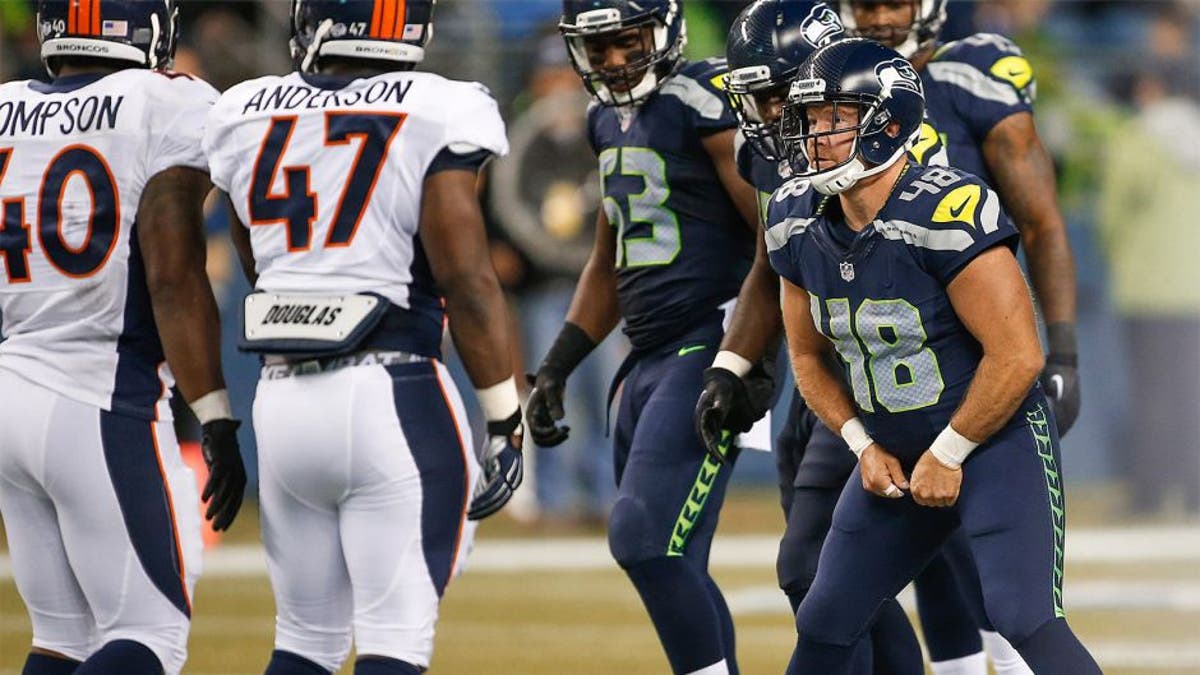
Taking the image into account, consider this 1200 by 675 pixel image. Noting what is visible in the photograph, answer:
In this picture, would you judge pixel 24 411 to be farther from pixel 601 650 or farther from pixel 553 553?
Answer: pixel 553 553

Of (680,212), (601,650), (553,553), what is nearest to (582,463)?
(553,553)

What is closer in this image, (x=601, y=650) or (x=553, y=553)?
(x=601, y=650)

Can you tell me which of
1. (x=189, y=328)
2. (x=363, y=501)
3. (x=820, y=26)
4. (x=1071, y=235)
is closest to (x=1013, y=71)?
(x=820, y=26)

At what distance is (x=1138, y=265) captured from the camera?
11227mm

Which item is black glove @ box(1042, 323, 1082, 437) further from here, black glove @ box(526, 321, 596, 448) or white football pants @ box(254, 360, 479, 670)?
white football pants @ box(254, 360, 479, 670)

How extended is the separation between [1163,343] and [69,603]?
7813 millimetres

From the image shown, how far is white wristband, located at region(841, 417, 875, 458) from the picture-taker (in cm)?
450

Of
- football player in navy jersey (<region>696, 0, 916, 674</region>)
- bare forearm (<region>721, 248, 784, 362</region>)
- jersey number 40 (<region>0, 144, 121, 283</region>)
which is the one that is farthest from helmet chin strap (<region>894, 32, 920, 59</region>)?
jersey number 40 (<region>0, 144, 121, 283</region>)

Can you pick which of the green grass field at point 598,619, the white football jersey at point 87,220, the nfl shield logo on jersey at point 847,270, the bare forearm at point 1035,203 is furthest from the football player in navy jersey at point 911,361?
the green grass field at point 598,619

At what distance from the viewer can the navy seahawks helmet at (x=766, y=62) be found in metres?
4.86

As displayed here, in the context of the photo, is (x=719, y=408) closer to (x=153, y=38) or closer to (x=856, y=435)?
(x=856, y=435)

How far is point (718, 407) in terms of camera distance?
4957 mm

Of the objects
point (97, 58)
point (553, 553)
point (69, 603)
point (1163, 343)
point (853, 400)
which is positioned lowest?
point (553, 553)

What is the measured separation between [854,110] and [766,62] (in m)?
0.58
